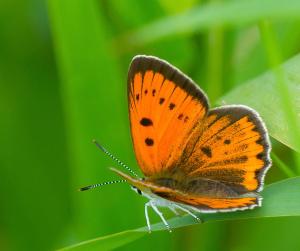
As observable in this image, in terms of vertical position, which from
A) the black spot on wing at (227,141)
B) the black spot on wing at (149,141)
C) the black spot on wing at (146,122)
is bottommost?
the black spot on wing at (227,141)

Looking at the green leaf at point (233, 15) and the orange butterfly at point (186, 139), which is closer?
the green leaf at point (233, 15)

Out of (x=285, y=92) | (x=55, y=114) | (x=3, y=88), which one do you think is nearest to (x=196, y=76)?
(x=55, y=114)


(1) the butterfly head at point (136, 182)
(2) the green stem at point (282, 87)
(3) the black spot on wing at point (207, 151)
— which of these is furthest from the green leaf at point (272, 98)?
(1) the butterfly head at point (136, 182)

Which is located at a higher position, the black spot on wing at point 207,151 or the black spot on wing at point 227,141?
the black spot on wing at point 227,141

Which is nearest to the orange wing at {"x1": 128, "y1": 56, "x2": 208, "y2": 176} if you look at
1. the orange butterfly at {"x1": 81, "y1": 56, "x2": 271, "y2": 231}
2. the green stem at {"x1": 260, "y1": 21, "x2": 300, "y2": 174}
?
the orange butterfly at {"x1": 81, "y1": 56, "x2": 271, "y2": 231}

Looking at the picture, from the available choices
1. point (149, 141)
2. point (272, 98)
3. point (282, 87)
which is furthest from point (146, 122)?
point (282, 87)

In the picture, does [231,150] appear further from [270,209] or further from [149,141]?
[270,209]

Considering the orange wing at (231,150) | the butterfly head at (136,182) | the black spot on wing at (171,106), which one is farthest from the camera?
the black spot on wing at (171,106)

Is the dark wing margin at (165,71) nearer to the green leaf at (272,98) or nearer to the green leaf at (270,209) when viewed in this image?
the green leaf at (272,98)

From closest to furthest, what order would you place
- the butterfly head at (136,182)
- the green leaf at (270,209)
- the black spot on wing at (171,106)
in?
the green leaf at (270,209), the butterfly head at (136,182), the black spot on wing at (171,106)
